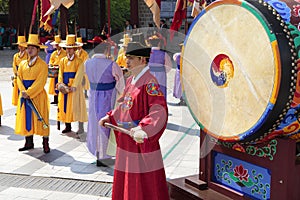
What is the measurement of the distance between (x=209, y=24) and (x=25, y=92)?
121 inches

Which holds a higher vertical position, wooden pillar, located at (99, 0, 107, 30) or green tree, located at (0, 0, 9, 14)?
green tree, located at (0, 0, 9, 14)

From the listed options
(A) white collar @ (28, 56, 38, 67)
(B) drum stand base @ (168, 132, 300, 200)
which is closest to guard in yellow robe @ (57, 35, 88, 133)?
(A) white collar @ (28, 56, 38, 67)

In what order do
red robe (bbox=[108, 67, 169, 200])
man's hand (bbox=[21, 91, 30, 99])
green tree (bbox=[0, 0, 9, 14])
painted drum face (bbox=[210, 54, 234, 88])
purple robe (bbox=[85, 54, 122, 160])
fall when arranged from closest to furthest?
painted drum face (bbox=[210, 54, 234, 88]), red robe (bbox=[108, 67, 169, 200]), purple robe (bbox=[85, 54, 122, 160]), man's hand (bbox=[21, 91, 30, 99]), green tree (bbox=[0, 0, 9, 14])

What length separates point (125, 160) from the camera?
119 inches

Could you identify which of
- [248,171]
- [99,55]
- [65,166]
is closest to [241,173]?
[248,171]

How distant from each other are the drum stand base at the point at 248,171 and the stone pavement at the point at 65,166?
3.58 feet

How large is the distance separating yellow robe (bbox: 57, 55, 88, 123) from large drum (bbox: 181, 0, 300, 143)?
3.36 m

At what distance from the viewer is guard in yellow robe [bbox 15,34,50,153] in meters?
5.11

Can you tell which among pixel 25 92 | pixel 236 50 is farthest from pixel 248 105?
pixel 25 92

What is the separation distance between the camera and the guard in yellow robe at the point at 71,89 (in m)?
6.08

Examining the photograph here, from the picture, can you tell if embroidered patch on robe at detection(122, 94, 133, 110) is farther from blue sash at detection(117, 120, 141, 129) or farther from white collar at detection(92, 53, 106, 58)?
white collar at detection(92, 53, 106, 58)

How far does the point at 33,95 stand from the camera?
16.8ft

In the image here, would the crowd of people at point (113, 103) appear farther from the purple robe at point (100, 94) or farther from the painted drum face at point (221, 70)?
the painted drum face at point (221, 70)

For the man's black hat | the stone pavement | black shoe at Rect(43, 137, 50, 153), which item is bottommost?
the stone pavement
